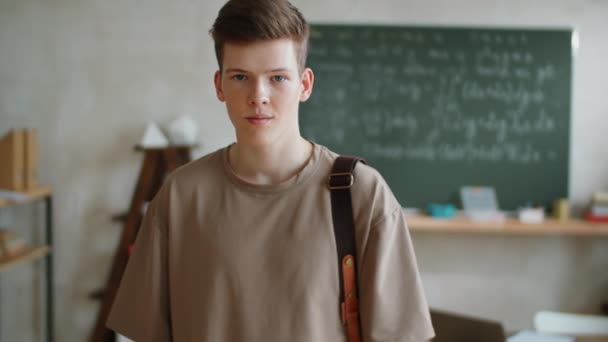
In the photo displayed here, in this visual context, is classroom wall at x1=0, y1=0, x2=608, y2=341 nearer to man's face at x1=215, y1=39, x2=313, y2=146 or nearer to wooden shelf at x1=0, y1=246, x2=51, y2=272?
wooden shelf at x1=0, y1=246, x2=51, y2=272

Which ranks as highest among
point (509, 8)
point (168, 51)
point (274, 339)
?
point (509, 8)

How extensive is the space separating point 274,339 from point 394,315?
19 centimetres

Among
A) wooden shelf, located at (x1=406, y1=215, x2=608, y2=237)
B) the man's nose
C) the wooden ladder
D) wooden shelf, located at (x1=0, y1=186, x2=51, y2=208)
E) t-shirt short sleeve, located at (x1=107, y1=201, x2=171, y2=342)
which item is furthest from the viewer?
the wooden ladder

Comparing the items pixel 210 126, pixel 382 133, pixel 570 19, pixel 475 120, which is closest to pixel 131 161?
pixel 210 126

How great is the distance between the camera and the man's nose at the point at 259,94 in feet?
3.01

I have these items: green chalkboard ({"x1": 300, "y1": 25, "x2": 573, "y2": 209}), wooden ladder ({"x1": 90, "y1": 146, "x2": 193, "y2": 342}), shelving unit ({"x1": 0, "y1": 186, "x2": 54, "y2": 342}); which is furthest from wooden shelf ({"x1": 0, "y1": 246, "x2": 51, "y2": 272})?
green chalkboard ({"x1": 300, "y1": 25, "x2": 573, "y2": 209})

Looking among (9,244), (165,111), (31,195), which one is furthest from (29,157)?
(165,111)

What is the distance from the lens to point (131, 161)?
10.7ft

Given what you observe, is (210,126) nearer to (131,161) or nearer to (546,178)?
(131,161)

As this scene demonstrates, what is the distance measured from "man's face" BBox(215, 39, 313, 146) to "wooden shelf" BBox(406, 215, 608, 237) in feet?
7.17

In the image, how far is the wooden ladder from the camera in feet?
10.2

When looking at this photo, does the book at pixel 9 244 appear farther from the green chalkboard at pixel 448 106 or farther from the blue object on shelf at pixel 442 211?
the blue object on shelf at pixel 442 211

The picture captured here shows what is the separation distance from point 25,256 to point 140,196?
59cm

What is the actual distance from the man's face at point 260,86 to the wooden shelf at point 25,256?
2348 mm
